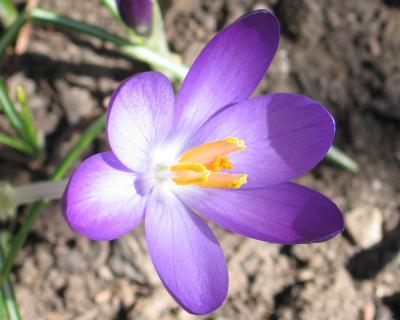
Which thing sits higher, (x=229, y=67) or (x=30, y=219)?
(x=229, y=67)

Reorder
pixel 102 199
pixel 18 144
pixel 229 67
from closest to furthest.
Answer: pixel 102 199, pixel 229 67, pixel 18 144

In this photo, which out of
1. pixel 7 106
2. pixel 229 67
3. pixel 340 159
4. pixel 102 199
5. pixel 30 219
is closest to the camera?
pixel 102 199

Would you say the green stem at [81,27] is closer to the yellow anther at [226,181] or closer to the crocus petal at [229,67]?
the crocus petal at [229,67]

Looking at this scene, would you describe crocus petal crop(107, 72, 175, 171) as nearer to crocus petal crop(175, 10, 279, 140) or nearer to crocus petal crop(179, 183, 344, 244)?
crocus petal crop(175, 10, 279, 140)

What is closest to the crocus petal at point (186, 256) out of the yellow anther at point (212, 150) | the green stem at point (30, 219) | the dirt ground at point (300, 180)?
the yellow anther at point (212, 150)

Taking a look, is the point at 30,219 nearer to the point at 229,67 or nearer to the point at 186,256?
the point at 186,256

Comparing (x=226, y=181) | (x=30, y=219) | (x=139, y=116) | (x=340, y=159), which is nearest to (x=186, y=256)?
(x=226, y=181)
